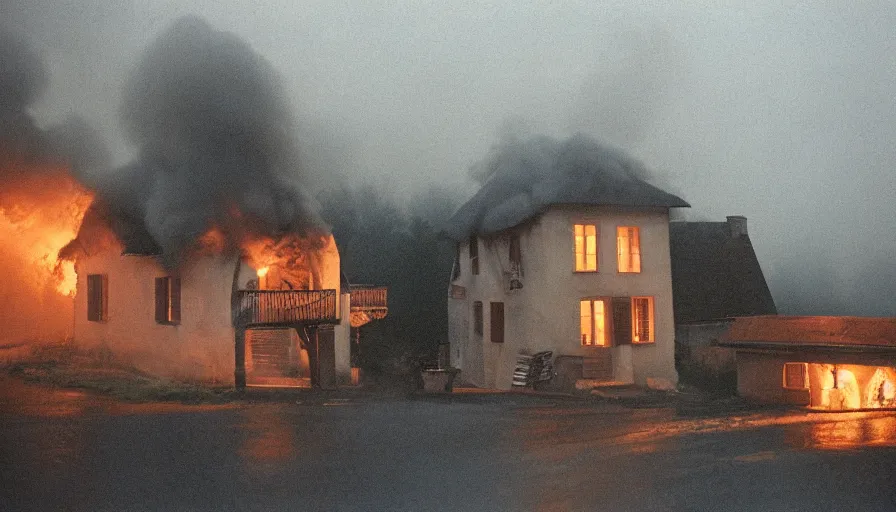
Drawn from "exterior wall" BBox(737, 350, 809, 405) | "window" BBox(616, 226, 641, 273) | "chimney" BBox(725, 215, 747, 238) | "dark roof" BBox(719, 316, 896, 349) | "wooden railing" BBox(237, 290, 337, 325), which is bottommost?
"exterior wall" BBox(737, 350, 809, 405)

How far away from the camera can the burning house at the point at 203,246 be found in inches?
987

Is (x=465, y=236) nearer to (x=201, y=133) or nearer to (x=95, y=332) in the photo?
(x=201, y=133)

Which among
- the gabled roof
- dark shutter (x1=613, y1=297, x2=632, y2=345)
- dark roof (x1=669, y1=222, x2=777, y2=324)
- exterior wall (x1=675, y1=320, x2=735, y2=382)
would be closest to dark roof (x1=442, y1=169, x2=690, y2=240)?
the gabled roof

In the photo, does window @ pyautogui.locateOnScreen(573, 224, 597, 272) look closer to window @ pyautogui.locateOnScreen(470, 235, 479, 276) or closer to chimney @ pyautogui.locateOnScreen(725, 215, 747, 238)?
window @ pyautogui.locateOnScreen(470, 235, 479, 276)

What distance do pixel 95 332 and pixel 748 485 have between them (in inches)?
1073

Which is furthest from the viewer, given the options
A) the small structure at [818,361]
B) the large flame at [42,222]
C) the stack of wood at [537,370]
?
the large flame at [42,222]

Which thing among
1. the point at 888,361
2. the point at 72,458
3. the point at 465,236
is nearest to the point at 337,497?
the point at 72,458

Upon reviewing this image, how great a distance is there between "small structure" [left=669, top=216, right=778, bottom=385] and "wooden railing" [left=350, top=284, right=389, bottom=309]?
1456cm

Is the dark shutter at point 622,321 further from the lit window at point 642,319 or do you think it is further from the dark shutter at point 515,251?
the dark shutter at point 515,251

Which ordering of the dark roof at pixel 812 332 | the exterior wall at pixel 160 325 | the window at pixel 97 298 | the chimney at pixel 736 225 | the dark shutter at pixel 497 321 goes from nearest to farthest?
the dark roof at pixel 812 332 → the exterior wall at pixel 160 325 → the window at pixel 97 298 → the dark shutter at pixel 497 321 → the chimney at pixel 736 225

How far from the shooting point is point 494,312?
3128 centimetres

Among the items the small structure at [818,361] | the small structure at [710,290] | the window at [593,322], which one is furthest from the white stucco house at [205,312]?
the small structure at [710,290]

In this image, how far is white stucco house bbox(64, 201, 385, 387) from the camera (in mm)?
24938

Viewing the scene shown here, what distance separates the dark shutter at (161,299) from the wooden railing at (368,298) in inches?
455
